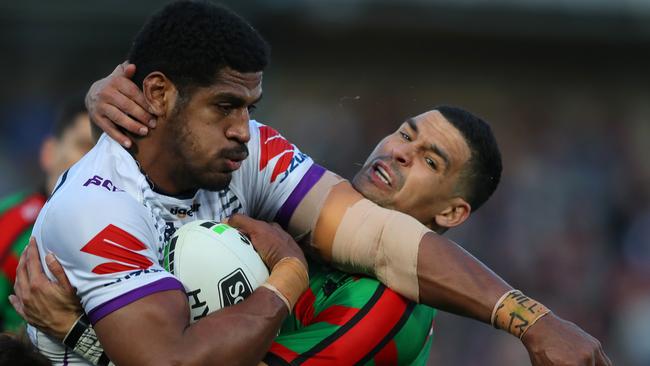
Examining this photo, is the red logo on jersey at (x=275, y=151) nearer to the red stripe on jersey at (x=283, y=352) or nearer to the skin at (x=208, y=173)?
the skin at (x=208, y=173)

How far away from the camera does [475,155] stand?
17.4ft

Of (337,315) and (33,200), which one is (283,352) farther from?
(33,200)

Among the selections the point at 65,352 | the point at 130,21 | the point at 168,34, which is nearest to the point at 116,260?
the point at 65,352

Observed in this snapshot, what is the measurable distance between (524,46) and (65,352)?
15.2 metres

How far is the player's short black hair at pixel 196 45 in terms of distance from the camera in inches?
169

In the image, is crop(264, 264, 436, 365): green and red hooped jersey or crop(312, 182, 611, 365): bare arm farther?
crop(264, 264, 436, 365): green and red hooped jersey

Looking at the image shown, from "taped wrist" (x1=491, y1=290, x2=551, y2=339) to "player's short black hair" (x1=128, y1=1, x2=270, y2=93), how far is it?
4.50ft

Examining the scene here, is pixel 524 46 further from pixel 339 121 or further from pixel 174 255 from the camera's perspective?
pixel 174 255

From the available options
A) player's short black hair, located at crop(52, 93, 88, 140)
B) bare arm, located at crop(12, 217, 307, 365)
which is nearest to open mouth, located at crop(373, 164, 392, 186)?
bare arm, located at crop(12, 217, 307, 365)

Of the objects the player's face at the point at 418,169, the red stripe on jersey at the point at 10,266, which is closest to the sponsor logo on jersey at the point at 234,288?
the player's face at the point at 418,169

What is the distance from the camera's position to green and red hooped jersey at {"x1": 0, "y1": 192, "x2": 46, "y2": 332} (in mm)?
6859

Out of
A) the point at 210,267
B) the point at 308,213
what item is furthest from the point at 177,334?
the point at 308,213

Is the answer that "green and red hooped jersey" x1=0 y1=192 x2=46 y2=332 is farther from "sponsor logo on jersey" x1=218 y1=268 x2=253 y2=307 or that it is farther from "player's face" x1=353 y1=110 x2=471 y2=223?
"sponsor logo on jersey" x1=218 y1=268 x2=253 y2=307

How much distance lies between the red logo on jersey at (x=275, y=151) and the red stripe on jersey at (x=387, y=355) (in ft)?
2.93
